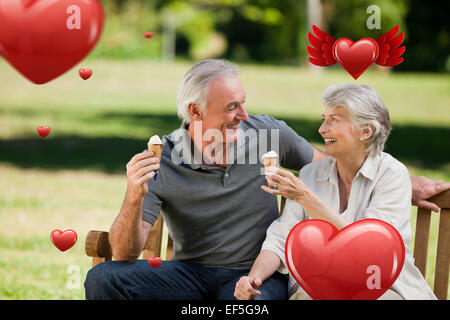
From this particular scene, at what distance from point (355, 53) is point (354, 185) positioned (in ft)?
2.17

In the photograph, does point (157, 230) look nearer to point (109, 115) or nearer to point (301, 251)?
point (301, 251)

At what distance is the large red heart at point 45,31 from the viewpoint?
300 centimetres

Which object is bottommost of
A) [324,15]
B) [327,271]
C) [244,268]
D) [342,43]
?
[244,268]

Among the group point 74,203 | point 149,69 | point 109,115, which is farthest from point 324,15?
point 74,203

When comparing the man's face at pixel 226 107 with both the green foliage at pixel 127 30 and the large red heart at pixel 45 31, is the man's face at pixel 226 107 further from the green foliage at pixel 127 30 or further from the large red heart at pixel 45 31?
the green foliage at pixel 127 30

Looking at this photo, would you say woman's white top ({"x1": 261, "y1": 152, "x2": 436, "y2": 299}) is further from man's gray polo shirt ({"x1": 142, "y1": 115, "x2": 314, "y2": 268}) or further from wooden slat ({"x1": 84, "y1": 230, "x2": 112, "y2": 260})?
wooden slat ({"x1": 84, "y1": 230, "x2": 112, "y2": 260})

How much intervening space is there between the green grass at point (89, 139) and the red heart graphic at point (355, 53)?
1046 mm

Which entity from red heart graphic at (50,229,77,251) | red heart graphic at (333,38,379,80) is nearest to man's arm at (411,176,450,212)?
red heart graphic at (333,38,379,80)

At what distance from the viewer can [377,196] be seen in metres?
3.23

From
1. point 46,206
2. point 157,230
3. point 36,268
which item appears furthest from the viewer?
point 46,206

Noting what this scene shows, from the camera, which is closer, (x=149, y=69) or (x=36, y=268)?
(x=36, y=268)

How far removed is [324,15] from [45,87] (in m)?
18.0

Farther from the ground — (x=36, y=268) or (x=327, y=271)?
(x=327, y=271)

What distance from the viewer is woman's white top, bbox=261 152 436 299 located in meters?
3.18
